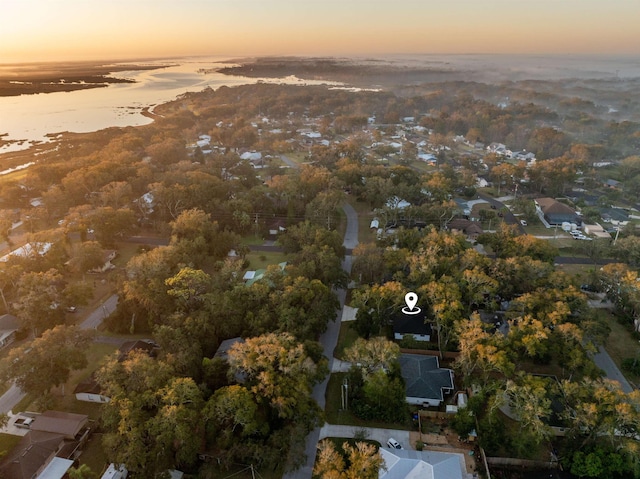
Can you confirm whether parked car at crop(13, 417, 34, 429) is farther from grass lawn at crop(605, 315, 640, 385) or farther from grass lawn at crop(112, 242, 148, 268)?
grass lawn at crop(605, 315, 640, 385)

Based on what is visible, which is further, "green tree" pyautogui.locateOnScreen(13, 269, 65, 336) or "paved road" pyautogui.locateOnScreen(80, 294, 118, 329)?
"paved road" pyautogui.locateOnScreen(80, 294, 118, 329)

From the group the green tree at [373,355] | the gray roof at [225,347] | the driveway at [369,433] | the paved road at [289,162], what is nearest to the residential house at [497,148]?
the paved road at [289,162]

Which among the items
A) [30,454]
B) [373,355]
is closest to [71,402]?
[30,454]

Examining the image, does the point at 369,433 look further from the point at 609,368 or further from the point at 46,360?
the point at 46,360

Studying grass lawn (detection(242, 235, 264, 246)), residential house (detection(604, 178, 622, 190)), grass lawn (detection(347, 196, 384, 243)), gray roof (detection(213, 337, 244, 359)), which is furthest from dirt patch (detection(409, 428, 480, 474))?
residential house (detection(604, 178, 622, 190))

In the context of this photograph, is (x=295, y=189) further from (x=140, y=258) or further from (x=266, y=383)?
(x=266, y=383)

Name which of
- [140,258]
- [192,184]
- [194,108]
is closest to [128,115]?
[194,108]

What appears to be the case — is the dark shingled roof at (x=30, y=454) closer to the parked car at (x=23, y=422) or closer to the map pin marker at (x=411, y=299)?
the parked car at (x=23, y=422)

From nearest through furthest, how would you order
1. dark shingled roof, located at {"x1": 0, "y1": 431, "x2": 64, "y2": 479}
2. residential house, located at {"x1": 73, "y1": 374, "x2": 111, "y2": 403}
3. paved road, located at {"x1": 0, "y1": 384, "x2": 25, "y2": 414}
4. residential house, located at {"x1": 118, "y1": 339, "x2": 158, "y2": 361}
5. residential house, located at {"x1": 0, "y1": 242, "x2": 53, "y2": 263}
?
dark shingled roof, located at {"x1": 0, "y1": 431, "x2": 64, "y2": 479}, paved road, located at {"x1": 0, "y1": 384, "x2": 25, "y2": 414}, residential house, located at {"x1": 73, "y1": 374, "x2": 111, "y2": 403}, residential house, located at {"x1": 118, "y1": 339, "x2": 158, "y2": 361}, residential house, located at {"x1": 0, "y1": 242, "x2": 53, "y2": 263}
